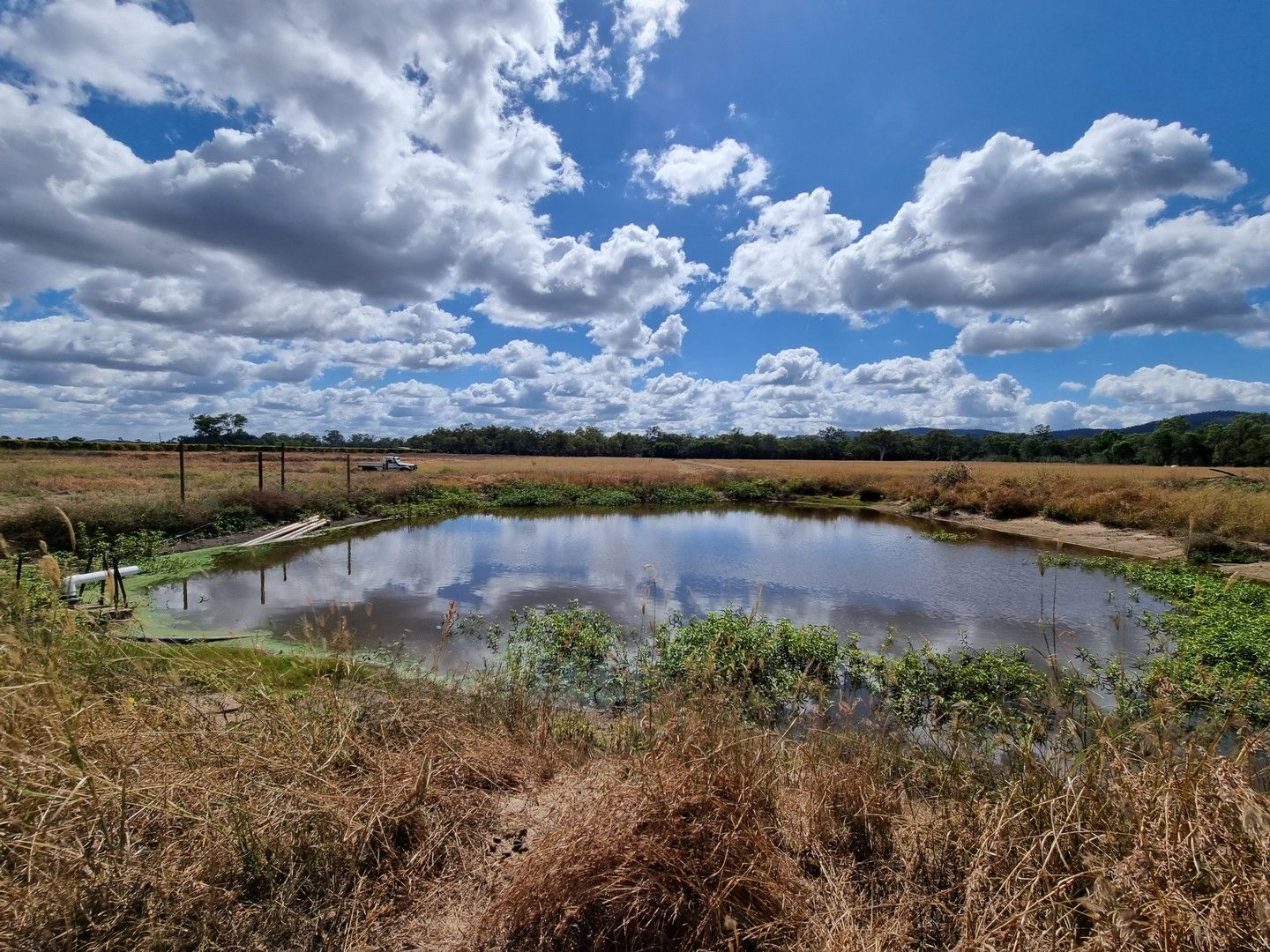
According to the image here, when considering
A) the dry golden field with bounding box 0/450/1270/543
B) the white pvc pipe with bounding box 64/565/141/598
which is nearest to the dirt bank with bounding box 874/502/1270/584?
the dry golden field with bounding box 0/450/1270/543

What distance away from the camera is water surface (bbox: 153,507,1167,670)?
912 centimetres

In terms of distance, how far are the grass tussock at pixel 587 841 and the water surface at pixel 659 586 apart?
274cm

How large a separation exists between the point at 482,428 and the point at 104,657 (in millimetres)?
111741

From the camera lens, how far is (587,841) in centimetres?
227

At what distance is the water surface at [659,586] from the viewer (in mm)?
9125

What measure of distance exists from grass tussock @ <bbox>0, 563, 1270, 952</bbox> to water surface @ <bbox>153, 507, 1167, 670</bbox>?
2.74m

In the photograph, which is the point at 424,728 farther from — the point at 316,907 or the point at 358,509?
the point at 358,509

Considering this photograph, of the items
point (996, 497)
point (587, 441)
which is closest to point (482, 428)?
point (587, 441)

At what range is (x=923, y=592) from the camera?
12.2 meters

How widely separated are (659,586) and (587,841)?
929 centimetres

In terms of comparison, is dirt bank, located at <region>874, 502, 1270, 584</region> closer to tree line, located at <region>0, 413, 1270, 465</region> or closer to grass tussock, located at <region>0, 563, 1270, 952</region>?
grass tussock, located at <region>0, 563, 1270, 952</region>

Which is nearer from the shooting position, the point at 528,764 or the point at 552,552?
the point at 528,764

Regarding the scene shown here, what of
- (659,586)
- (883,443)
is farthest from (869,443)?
(659,586)

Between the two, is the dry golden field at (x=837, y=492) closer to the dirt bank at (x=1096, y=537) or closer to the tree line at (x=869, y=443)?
the dirt bank at (x=1096, y=537)
